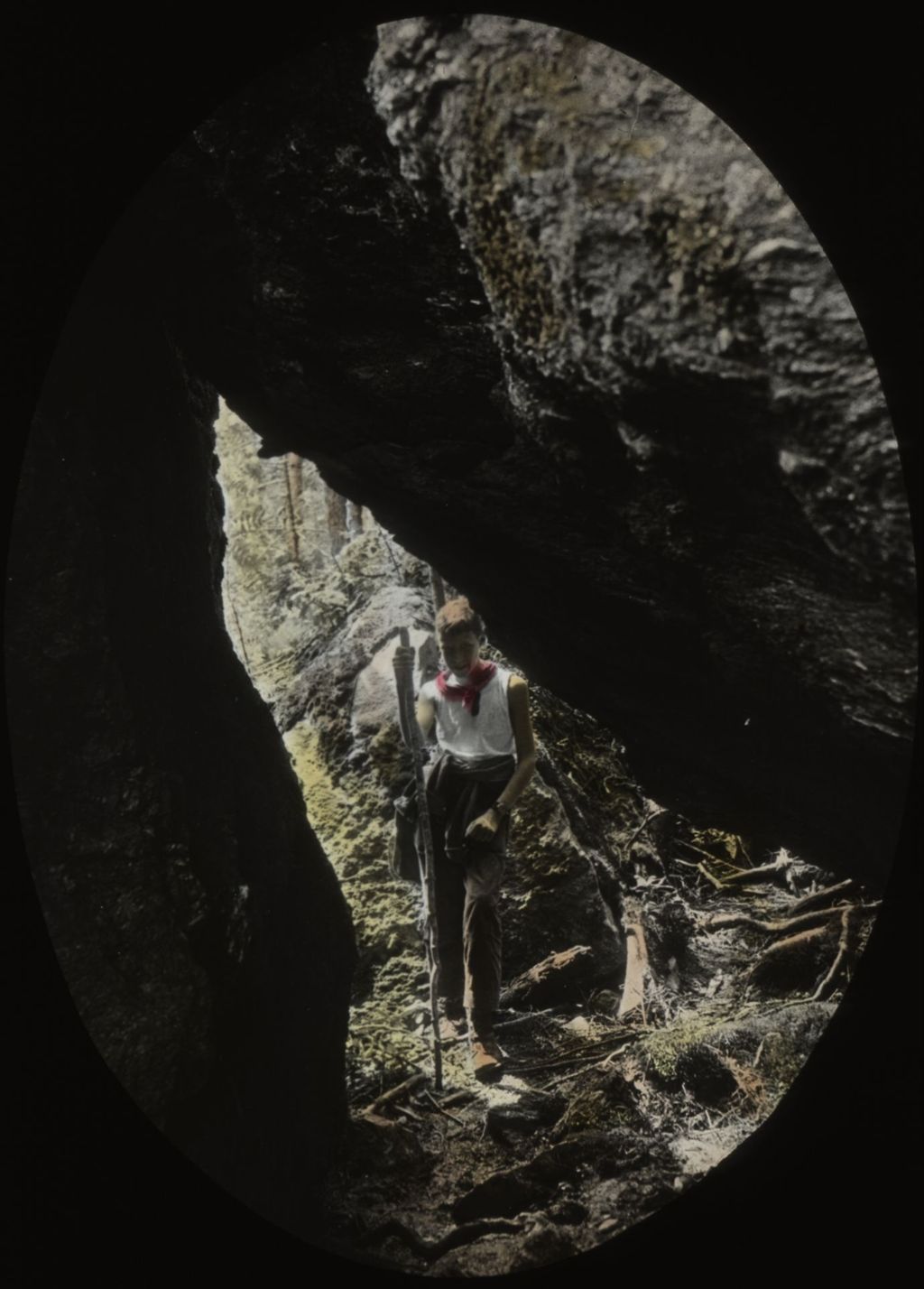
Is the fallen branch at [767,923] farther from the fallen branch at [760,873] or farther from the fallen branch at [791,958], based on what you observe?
the fallen branch at [760,873]

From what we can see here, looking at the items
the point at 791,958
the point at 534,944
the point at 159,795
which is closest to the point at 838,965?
the point at 791,958

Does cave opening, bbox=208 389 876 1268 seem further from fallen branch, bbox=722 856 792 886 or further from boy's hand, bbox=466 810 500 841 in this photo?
boy's hand, bbox=466 810 500 841

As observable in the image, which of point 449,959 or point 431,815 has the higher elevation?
point 431,815

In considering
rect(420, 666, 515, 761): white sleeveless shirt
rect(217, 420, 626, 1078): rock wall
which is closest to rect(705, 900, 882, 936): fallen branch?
rect(217, 420, 626, 1078): rock wall

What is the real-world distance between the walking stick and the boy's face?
139mm

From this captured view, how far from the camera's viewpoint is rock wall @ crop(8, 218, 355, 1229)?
272 centimetres

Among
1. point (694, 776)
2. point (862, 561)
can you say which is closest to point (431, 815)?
point (694, 776)

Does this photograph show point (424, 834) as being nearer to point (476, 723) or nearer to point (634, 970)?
point (476, 723)

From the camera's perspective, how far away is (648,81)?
6.95ft

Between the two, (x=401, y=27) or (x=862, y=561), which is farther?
(x=401, y=27)

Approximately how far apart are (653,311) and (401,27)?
968mm

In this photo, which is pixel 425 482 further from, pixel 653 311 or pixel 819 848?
pixel 819 848

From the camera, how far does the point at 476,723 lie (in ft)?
9.14

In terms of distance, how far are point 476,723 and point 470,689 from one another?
102 mm
